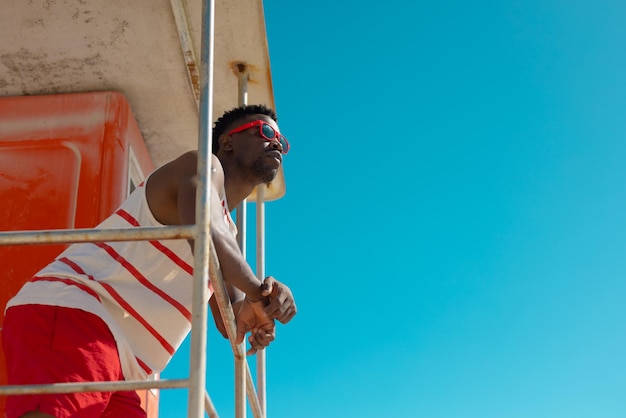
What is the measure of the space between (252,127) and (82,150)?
1.60 meters

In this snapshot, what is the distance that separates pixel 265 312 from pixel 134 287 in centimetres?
50

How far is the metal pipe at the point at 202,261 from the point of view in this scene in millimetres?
2139

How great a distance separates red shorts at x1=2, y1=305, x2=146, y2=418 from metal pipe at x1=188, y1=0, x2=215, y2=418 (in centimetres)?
56

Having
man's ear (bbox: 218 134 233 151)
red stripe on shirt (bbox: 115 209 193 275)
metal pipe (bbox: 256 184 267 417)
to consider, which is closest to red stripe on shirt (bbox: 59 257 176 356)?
red stripe on shirt (bbox: 115 209 193 275)

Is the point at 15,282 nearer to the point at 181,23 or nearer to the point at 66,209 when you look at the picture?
the point at 66,209

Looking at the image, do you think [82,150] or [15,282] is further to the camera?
[82,150]

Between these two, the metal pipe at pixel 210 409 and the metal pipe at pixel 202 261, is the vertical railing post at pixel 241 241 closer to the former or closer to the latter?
the metal pipe at pixel 210 409

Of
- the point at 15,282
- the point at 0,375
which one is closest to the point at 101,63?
the point at 15,282

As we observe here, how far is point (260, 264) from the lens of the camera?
4.82m

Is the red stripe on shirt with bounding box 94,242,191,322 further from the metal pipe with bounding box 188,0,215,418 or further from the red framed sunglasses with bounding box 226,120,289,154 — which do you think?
the red framed sunglasses with bounding box 226,120,289,154

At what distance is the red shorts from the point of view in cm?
245

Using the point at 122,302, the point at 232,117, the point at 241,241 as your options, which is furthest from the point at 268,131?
the point at 122,302

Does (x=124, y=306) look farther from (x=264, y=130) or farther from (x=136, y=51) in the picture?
(x=136, y=51)

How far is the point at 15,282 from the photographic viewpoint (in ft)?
14.8
